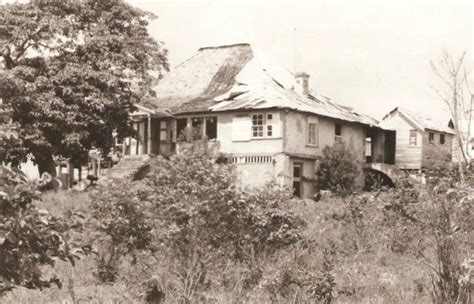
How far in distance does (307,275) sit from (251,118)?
25039mm

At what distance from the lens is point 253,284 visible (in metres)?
12.1

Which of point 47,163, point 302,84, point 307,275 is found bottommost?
point 307,275

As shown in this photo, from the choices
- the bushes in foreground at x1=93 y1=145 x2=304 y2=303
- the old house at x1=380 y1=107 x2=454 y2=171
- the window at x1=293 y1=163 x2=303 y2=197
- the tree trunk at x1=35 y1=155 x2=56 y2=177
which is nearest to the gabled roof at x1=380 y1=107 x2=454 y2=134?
the old house at x1=380 y1=107 x2=454 y2=171

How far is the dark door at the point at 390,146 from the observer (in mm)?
43469

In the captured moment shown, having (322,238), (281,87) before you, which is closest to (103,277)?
(322,238)

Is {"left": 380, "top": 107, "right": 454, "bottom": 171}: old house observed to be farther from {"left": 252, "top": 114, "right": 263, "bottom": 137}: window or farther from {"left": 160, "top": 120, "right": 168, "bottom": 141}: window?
{"left": 160, "top": 120, "right": 168, "bottom": 141}: window

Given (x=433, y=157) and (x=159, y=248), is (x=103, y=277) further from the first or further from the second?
(x=433, y=157)

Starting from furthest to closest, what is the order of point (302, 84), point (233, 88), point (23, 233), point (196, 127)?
point (302, 84), point (233, 88), point (196, 127), point (23, 233)

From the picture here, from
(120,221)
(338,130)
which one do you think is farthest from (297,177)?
(120,221)

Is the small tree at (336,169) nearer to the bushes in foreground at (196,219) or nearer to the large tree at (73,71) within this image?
the large tree at (73,71)

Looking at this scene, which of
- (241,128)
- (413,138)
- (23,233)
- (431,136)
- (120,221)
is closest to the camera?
(23,233)

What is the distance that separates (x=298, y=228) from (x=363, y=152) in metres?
26.9

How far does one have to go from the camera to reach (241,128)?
35.2 meters

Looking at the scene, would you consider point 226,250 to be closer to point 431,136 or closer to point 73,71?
point 73,71
